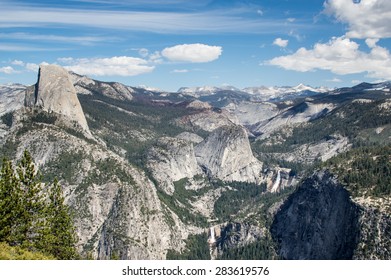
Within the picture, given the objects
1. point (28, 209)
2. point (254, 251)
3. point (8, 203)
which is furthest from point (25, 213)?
point (254, 251)

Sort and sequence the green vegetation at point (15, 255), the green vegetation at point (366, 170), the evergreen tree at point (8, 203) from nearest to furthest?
1. the green vegetation at point (15, 255)
2. the evergreen tree at point (8, 203)
3. the green vegetation at point (366, 170)

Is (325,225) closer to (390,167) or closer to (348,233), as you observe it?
(348,233)

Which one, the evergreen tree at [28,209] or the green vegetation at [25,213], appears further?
the evergreen tree at [28,209]

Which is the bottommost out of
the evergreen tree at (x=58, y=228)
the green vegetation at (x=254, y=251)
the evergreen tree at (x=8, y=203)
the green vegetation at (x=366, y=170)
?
the green vegetation at (x=254, y=251)

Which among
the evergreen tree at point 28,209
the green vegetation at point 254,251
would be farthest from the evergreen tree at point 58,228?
the green vegetation at point 254,251

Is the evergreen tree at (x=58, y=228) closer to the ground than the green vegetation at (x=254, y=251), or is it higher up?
higher up

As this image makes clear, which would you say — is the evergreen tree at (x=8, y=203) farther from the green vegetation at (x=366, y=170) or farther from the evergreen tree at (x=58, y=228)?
the green vegetation at (x=366, y=170)

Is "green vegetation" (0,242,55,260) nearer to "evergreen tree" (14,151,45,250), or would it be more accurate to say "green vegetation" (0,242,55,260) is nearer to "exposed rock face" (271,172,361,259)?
"evergreen tree" (14,151,45,250)
